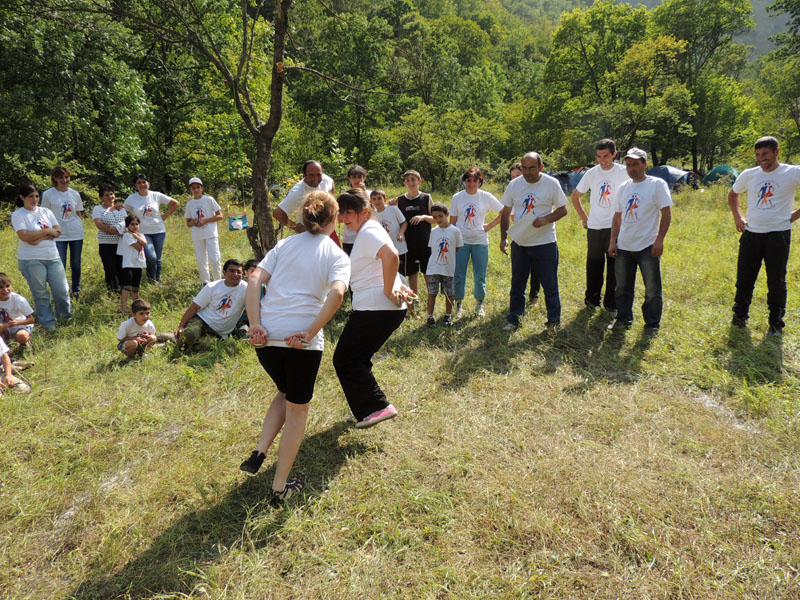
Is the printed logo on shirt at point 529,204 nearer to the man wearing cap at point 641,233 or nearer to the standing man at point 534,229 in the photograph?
the standing man at point 534,229

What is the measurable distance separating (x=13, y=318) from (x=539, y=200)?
6.13 metres

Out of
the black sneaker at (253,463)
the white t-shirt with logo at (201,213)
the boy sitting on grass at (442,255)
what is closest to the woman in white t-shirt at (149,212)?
the white t-shirt with logo at (201,213)

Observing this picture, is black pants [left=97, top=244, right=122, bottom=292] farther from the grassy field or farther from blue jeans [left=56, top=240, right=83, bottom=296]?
the grassy field

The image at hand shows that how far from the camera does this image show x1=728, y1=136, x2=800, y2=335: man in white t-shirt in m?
4.59

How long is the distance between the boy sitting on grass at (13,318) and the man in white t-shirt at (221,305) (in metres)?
1.72

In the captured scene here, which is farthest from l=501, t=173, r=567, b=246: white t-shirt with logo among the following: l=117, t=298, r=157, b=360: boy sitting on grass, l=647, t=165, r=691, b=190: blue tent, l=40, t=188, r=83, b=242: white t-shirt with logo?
l=647, t=165, r=691, b=190: blue tent

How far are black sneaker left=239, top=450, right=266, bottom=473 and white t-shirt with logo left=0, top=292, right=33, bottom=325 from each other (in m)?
4.23

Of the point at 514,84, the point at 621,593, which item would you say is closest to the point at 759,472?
the point at 621,593

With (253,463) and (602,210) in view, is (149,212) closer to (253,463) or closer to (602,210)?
(253,463)

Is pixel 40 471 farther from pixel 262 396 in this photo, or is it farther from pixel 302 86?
pixel 302 86

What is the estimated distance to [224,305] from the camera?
534cm

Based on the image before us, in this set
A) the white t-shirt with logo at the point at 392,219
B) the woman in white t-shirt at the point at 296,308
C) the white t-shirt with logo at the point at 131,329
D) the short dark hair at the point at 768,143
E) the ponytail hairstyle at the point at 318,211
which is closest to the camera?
the woman in white t-shirt at the point at 296,308

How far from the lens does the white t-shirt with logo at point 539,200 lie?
16.8ft

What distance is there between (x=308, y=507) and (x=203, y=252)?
5.43 m
